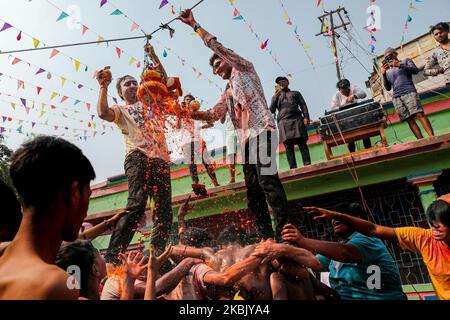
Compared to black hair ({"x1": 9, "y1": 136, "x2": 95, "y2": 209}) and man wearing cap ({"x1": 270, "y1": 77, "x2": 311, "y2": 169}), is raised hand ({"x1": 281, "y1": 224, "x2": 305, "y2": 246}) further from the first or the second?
man wearing cap ({"x1": 270, "y1": 77, "x2": 311, "y2": 169})

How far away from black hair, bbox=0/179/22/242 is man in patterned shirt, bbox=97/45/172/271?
1.70 m

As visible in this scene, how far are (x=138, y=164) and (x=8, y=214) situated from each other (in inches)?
88.0

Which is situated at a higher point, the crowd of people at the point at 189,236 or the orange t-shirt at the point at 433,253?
the crowd of people at the point at 189,236

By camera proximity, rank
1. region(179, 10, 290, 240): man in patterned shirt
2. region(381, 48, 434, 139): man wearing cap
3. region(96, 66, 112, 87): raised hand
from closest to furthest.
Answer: region(179, 10, 290, 240): man in patterned shirt < region(96, 66, 112, 87): raised hand < region(381, 48, 434, 139): man wearing cap

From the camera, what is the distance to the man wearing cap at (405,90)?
639cm

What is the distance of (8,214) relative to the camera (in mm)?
2414

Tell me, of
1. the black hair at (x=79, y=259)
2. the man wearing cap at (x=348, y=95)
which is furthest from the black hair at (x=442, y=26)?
the black hair at (x=79, y=259)

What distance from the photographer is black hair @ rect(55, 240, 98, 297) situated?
224 cm

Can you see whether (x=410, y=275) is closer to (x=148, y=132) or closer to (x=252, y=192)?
(x=252, y=192)

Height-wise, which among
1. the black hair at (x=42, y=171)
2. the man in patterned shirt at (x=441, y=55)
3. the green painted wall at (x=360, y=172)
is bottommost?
the black hair at (x=42, y=171)

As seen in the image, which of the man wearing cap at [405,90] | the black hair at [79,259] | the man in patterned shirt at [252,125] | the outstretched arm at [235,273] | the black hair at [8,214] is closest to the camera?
the black hair at [79,259]

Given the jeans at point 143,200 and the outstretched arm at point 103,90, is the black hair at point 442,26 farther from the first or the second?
the outstretched arm at point 103,90

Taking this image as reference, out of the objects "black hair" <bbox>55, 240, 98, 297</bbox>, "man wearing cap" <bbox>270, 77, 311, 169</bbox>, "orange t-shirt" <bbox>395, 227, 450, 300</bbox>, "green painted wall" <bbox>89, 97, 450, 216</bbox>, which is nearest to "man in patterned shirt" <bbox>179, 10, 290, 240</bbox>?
"orange t-shirt" <bbox>395, 227, 450, 300</bbox>

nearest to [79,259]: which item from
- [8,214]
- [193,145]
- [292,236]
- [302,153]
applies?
[8,214]
